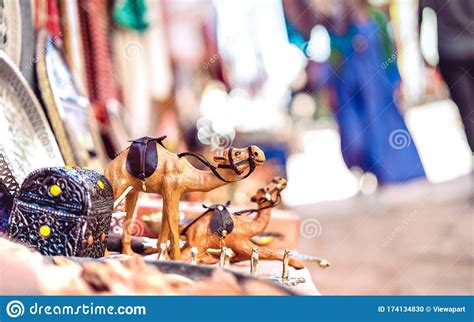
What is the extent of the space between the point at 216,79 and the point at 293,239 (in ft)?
5.62

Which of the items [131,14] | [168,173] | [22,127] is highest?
[131,14]

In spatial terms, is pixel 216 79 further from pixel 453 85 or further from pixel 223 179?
pixel 223 179

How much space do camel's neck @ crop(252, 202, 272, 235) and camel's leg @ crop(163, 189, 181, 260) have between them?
24 centimetres

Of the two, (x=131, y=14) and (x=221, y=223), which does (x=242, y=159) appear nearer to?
(x=221, y=223)

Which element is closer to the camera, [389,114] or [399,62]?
[389,114]

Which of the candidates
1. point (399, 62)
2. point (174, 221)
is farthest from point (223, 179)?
point (399, 62)

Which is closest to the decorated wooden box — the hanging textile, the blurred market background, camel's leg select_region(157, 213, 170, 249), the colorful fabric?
camel's leg select_region(157, 213, 170, 249)

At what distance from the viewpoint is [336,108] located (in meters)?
3.62

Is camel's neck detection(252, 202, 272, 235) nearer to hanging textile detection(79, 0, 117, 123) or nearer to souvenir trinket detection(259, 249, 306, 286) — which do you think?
souvenir trinket detection(259, 249, 306, 286)

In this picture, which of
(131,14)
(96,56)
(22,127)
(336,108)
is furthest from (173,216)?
(336,108)

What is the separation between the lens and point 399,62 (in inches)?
154

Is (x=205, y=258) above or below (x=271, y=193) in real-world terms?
below

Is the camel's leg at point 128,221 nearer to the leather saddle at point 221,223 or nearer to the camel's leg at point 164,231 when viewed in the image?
the camel's leg at point 164,231

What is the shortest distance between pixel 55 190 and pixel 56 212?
4cm
